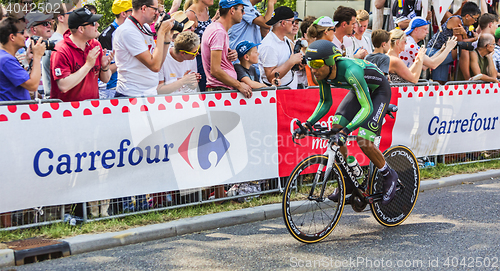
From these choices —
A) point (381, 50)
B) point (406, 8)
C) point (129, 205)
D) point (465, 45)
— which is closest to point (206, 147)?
point (129, 205)

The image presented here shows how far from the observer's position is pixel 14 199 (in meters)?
5.04

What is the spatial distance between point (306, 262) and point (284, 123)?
2604 millimetres

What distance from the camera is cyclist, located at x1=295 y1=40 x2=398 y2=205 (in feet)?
15.7

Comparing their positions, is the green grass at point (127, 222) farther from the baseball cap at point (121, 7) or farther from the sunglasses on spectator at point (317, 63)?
the baseball cap at point (121, 7)

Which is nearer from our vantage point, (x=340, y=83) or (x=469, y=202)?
(x=340, y=83)

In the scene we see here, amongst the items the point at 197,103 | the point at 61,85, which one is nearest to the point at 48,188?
the point at 61,85

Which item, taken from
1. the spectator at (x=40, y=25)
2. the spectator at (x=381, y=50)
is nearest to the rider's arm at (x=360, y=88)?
the spectator at (x=381, y=50)

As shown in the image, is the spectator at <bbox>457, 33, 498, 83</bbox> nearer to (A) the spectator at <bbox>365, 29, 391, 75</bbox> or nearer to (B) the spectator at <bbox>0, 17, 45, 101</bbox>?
(A) the spectator at <bbox>365, 29, 391, 75</bbox>

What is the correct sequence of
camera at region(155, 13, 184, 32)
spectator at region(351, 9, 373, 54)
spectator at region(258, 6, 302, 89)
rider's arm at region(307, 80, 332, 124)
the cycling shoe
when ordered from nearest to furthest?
1. rider's arm at region(307, 80, 332, 124)
2. the cycling shoe
3. camera at region(155, 13, 184, 32)
4. spectator at region(258, 6, 302, 89)
5. spectator at region(351, 9, 373, 54)

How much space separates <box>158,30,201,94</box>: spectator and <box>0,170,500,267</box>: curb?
1773mm

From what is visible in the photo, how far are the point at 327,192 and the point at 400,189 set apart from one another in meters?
1.11

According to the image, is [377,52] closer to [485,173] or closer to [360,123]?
[485,173]

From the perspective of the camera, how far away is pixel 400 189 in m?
5.60

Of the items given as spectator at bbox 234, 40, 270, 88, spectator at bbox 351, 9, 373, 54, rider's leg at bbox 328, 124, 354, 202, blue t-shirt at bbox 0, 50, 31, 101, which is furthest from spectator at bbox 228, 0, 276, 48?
blue t-shirt at bbox 0, 50, 31, 101
